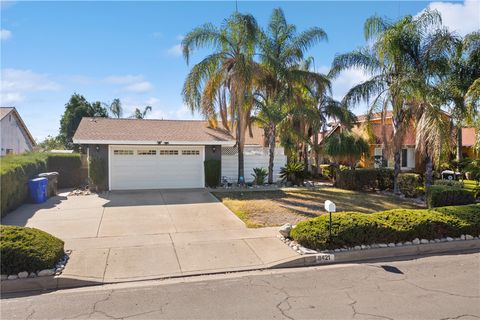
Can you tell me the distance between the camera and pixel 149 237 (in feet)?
27.7

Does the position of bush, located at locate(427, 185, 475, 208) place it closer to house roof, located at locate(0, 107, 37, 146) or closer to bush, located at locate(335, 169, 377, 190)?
bush, located at locate(335, 169, 377, 190)

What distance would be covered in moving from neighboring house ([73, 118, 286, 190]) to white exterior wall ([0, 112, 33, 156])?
723 cm

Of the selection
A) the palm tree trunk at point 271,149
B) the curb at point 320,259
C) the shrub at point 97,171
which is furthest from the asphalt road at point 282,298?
the palm tree trunk at point 271,149

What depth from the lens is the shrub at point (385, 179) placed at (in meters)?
17.0

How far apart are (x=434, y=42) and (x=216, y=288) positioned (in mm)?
13835

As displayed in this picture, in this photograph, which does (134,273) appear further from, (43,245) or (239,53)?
(239,53)

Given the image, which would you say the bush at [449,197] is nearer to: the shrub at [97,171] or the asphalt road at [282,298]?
the asphalt road at [282,298]

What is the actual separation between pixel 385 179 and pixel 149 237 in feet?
41.1

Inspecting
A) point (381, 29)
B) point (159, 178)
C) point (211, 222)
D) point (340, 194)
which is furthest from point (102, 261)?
point (381, 29)

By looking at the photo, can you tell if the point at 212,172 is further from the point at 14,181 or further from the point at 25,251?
the point at 25,251

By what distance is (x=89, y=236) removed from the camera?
333 inches

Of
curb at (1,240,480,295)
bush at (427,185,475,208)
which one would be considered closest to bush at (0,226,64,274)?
curb at (1,240,480,295)

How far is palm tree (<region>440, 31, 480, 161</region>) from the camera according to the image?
49.8ft

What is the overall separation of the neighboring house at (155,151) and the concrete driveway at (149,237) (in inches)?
115
